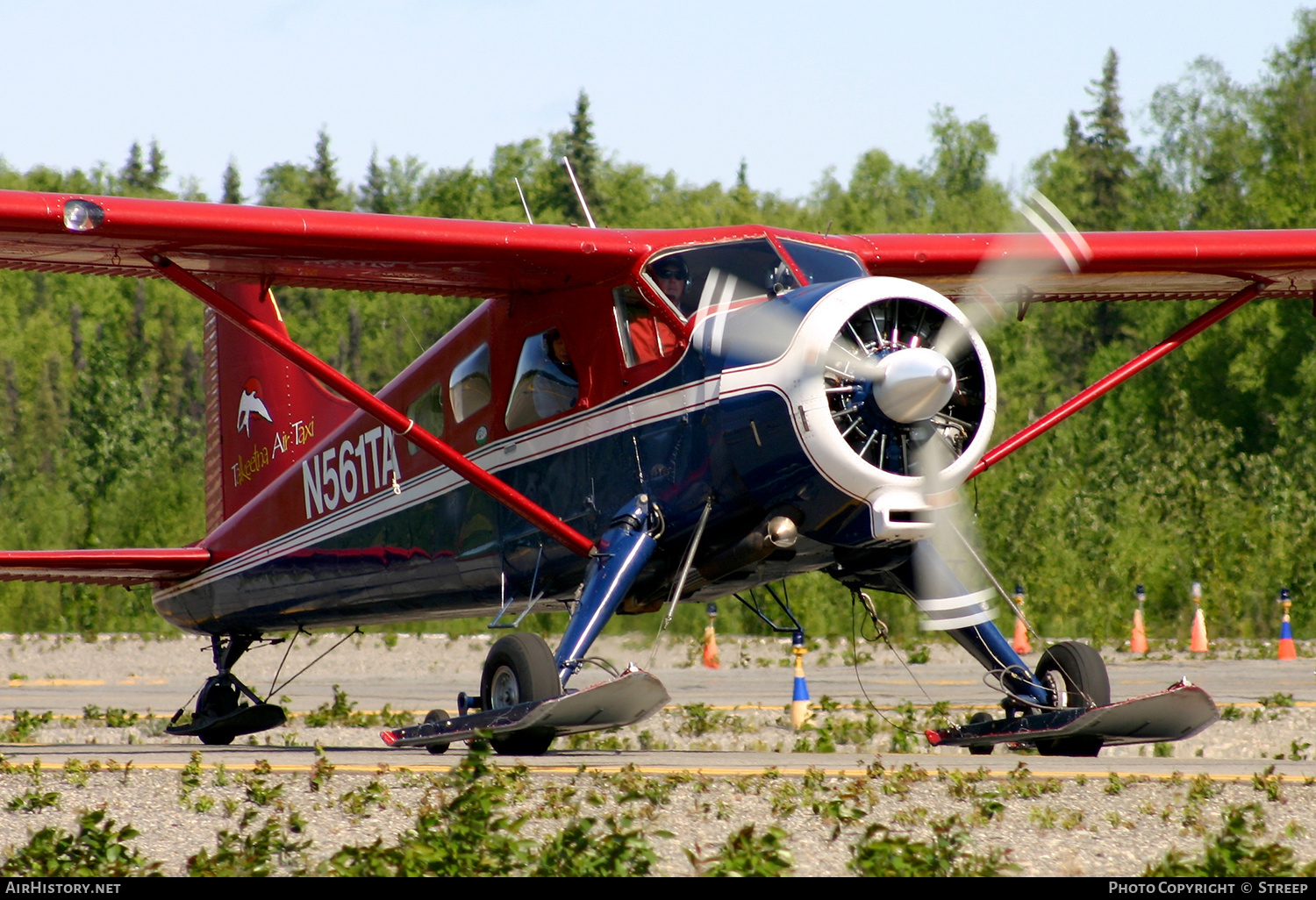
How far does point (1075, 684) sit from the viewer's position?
9148mm

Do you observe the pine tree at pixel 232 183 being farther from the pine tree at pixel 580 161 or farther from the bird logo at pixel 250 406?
the bird logo at pixel 250 406

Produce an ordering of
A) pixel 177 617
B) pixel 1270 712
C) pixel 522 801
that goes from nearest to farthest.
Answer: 1. pixel 522 801
2. pixel 1270 712
3. pixel 177 617

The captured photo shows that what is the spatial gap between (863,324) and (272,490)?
22.3 ft

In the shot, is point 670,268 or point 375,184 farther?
point 375,184

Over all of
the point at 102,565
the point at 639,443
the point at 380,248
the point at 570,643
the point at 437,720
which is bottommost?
the point at 437,720

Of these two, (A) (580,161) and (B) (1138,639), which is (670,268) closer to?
(B) (1138,639)

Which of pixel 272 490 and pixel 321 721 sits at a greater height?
pixel 272 490

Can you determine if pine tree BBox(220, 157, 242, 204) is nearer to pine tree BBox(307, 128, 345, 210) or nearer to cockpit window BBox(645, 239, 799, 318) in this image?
pine tree BBox(307, 128, 345, 210)

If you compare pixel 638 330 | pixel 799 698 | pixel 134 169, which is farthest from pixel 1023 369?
pixel 134 169

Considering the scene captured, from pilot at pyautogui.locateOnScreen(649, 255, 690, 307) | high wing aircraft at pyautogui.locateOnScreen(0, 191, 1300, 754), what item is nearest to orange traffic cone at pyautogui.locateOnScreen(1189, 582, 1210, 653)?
high wing aircraft at pyautogui.locateOnScreen(0, 191, 1300, 754)

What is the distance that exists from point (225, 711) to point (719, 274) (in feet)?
22.7

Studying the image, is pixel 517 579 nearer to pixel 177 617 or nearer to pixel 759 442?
pixel 759 442

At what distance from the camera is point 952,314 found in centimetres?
804

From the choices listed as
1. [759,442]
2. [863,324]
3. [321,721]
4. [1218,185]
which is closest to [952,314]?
[863,324]
